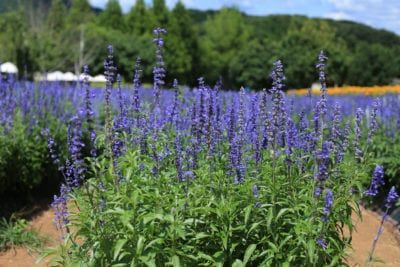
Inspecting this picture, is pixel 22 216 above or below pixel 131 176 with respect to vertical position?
below

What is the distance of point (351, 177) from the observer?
12.8 ft

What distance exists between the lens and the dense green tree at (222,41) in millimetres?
63062

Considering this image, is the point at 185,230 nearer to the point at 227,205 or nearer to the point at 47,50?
the point at 227,205

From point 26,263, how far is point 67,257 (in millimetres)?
2252

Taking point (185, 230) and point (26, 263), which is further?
point (26, 263)

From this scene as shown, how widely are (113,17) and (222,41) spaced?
44.1ft

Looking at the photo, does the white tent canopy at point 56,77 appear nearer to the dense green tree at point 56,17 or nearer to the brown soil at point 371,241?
the brown soil at point 371,241

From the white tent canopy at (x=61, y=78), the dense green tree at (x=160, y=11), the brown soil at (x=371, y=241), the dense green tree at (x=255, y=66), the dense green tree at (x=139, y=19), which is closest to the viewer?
the brown soil at (x=371, y=241)

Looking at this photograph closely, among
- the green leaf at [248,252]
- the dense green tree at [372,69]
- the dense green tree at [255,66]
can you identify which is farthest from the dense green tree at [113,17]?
the green leaf at [248,252]

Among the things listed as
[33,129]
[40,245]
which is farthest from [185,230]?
[33,129]

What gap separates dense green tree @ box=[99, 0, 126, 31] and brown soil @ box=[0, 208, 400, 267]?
57484mm

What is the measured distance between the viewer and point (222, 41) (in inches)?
2618

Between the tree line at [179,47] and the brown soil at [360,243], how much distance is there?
23242 millimetres

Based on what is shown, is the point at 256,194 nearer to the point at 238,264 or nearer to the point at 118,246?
the point at 238,264
